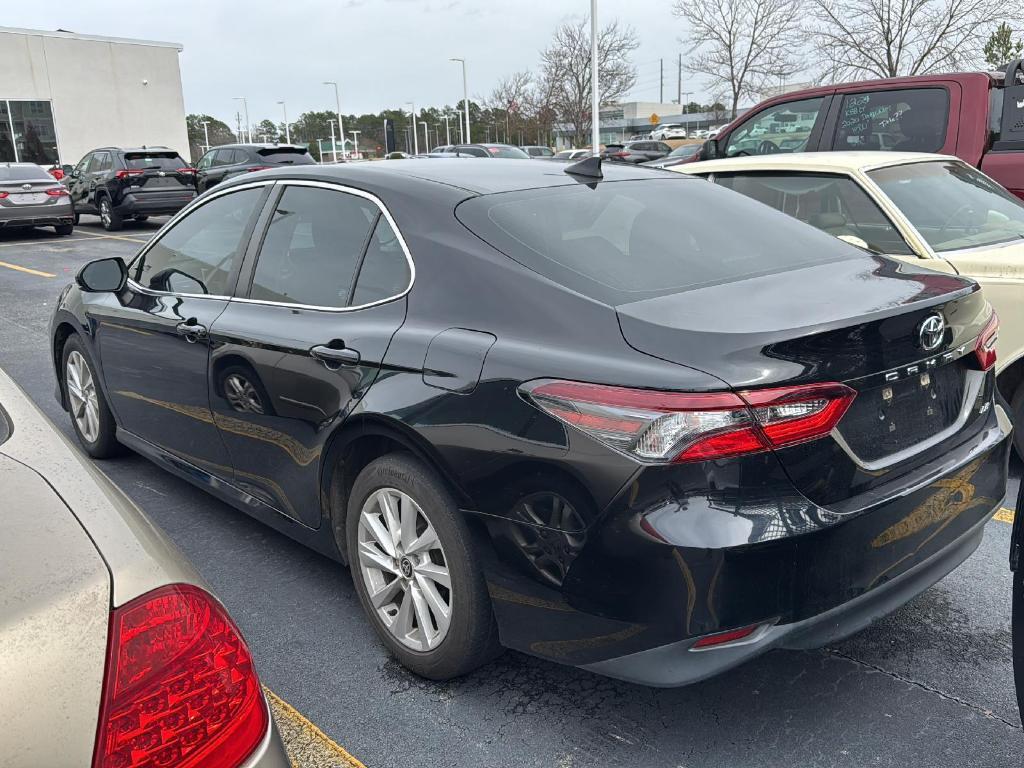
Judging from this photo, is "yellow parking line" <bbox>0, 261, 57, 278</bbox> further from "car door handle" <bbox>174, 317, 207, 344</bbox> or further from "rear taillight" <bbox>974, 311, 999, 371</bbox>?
"rear taillight" <bbox>974, 311, 999, 371</bbox>

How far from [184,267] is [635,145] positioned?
121ft

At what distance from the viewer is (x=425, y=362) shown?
2648mm

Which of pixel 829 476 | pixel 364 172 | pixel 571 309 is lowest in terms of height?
pixel 829 476

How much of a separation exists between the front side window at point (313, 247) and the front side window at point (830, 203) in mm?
2417

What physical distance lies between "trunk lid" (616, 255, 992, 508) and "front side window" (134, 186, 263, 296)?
1.91m

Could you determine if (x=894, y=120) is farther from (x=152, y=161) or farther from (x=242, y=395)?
(x=152, y=161)

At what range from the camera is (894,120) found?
6.84 m

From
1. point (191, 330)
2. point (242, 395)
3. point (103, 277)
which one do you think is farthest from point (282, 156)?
point (242, 395)

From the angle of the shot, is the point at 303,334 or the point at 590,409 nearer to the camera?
the point at 590,409

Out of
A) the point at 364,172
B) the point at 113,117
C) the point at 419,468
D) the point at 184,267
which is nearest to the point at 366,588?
the point at 419,468

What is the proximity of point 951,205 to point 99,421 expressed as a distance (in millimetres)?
4640

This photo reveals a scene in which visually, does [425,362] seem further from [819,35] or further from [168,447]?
[819,35]

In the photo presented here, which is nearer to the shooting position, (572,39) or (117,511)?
(117,511)

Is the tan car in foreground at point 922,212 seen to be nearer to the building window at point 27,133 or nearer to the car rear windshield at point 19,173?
the car rear windshield at point 19,173
